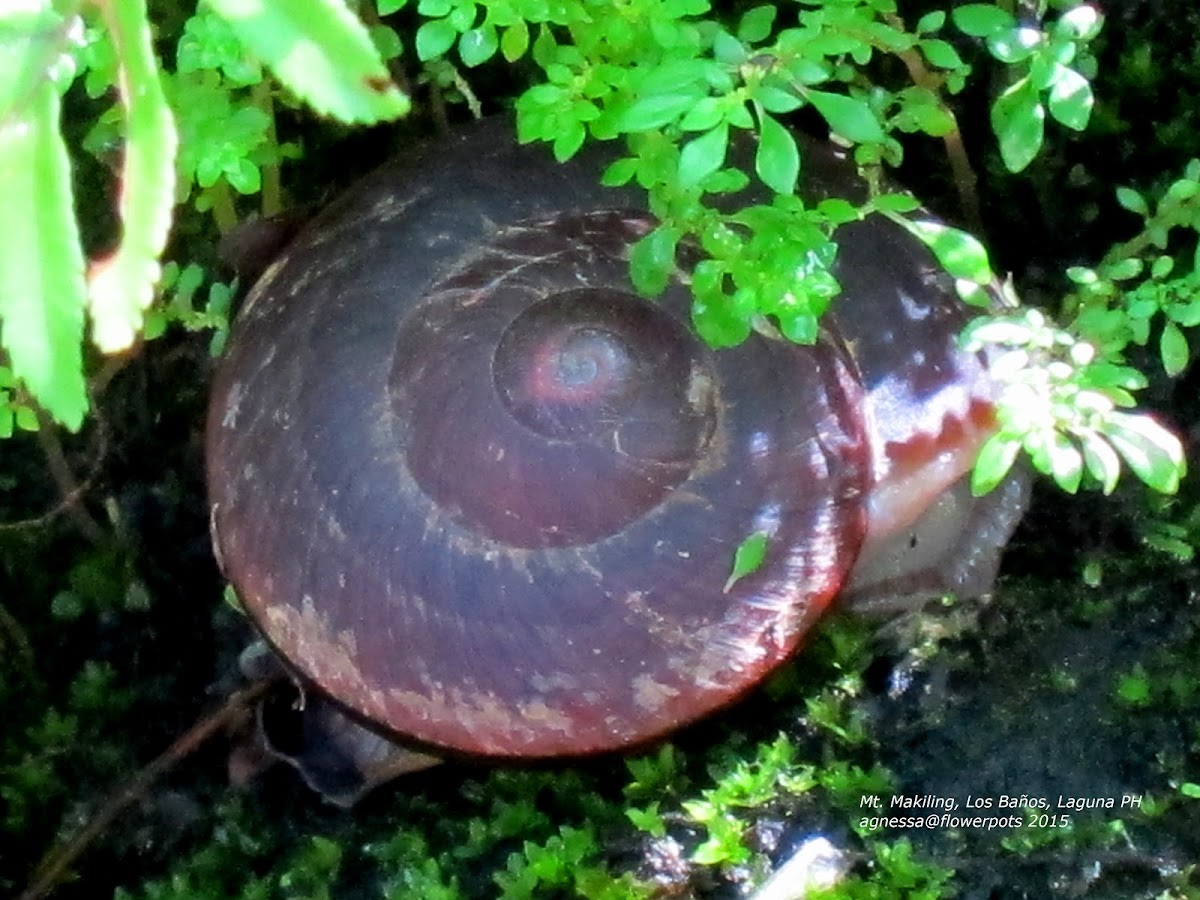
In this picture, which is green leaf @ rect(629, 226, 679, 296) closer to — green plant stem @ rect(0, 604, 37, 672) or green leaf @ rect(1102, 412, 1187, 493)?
green leaf @ rect(1102, 412, 1187, 493)

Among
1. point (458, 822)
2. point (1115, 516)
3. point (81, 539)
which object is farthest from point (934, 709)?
point (81, 539)

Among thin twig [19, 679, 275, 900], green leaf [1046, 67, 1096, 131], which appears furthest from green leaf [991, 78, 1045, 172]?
thin twig [19, 679, 275, 900]

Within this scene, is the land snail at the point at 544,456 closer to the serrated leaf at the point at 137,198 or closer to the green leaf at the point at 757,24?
the green leaf at the point at 757,24

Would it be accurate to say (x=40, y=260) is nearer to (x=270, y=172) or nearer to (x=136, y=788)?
(x=270, y=172)

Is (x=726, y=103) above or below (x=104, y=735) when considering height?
above

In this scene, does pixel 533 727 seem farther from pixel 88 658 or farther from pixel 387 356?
pixel 88 658

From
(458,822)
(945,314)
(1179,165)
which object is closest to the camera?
(945,314)

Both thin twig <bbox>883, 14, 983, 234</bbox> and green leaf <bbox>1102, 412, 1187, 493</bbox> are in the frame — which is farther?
thin twig <bbox>883, 14, 983, 234</bbox>
